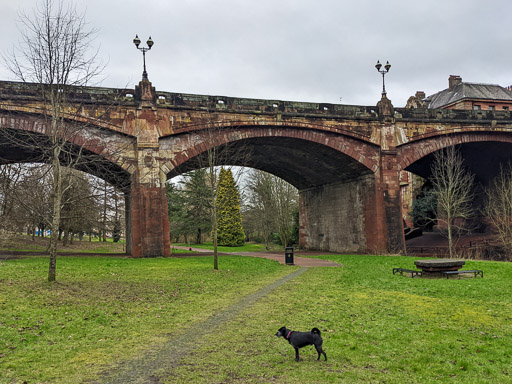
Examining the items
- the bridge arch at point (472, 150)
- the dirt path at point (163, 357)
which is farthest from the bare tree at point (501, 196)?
the dirt path at point (163, 357)

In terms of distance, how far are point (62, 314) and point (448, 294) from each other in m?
9.72

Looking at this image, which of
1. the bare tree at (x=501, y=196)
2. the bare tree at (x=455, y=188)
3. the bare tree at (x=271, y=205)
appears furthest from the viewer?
the bare tree at (x=271, y=205)

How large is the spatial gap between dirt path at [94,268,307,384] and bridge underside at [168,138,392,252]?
15524mm

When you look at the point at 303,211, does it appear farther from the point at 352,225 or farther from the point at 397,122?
the point at 397,122

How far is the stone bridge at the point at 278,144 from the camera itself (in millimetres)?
21281

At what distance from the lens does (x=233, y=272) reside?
16.8 metres

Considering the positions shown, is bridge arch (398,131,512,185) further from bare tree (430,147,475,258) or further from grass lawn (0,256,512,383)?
grass lawn (0,256,512,383)

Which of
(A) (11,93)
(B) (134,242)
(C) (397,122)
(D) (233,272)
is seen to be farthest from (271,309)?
(C) (397,122)

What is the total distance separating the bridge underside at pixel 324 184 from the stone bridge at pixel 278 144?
86mm

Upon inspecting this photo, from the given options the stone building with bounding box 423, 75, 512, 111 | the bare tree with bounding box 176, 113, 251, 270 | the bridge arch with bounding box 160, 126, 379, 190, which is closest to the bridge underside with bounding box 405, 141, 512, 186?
the bridge arch with bounding box 160, 126, 379, 190

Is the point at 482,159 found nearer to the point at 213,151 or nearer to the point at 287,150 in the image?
the point at 287,150

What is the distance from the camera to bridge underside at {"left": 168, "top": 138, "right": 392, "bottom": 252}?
26.6m

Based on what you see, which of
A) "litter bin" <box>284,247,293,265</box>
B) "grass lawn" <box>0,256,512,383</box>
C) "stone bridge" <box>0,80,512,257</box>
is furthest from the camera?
"stone bridge" <box>0,80,512,257</box>

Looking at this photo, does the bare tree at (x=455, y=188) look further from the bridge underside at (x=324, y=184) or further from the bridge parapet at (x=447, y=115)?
the bridge underside at (x=324, y=184)
